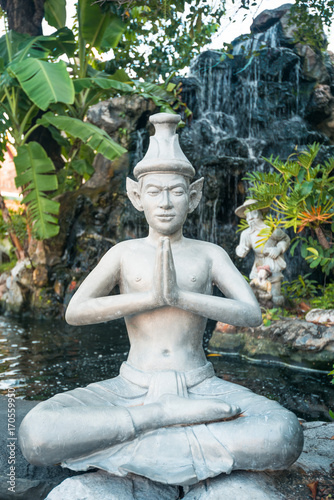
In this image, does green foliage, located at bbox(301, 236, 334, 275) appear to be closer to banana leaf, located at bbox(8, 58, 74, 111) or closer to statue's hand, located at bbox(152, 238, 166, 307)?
banana leaf, located at bbox(8, 58, 74, 111)

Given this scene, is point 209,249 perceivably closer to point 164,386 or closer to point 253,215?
point 164,386

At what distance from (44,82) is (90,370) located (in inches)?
164

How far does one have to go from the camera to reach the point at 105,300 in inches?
119

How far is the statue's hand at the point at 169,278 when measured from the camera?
277 centimetres

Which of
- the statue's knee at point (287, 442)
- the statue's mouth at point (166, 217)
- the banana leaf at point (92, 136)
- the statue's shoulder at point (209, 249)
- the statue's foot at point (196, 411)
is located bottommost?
the statue's knee at point (287, 442)

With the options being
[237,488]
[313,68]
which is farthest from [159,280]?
[313,68]

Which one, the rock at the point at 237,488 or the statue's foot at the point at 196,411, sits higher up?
the statue's foot at the point at 196,411

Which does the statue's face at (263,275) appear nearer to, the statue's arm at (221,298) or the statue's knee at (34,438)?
the statue's arm at (221,298)

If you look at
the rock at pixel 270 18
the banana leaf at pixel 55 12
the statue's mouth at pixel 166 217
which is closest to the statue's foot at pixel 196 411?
the statue's mouth at pixel 166 217

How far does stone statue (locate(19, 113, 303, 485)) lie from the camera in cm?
256

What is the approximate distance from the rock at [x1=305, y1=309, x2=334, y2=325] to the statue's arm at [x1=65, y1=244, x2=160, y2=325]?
409 cm

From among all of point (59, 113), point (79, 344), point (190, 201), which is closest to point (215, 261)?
point (190, 201)

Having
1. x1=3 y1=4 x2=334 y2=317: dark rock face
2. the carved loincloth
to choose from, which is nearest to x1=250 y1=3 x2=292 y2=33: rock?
x1=3 y1=4 x2=334 y2=317: dark rock face

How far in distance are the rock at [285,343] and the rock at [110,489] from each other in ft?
13.2
